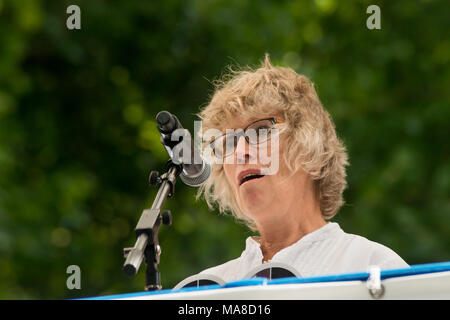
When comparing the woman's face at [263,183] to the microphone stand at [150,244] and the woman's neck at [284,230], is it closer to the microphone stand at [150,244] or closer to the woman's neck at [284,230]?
the woman's neck at [284,230]

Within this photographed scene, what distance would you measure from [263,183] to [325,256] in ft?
0.86

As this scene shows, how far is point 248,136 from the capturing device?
7.43 feet

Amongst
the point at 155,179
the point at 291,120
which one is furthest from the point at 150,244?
the point at 291,120

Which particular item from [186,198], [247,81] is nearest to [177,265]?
[186,198]

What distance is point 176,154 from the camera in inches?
77.5

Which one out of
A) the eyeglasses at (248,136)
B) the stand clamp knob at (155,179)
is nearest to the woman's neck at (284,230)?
the eyeglasses at (248,136)

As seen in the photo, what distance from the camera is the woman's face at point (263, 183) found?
221cm

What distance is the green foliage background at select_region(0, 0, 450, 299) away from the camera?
5.08 m

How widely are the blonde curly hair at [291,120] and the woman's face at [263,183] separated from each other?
0.04 m

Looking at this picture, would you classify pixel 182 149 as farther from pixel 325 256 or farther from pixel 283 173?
pixel 325 256

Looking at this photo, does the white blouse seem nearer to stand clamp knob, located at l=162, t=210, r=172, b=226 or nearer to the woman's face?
the woman's face

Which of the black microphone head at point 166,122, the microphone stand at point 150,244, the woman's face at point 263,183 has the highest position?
the black microphone head at point 166,122

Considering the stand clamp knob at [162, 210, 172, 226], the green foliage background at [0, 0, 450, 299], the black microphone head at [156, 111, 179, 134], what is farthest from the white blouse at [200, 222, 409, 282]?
the green foliage background at [0, 0, 450, 299]
